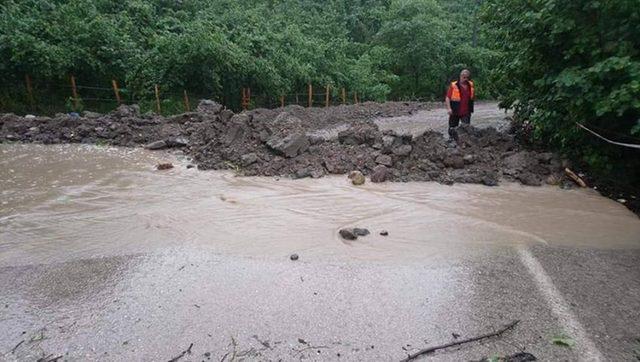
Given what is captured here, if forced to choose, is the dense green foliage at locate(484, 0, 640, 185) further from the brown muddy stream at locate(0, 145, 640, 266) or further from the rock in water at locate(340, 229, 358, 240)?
the rock in water at locate(340, 229, 358, 240)

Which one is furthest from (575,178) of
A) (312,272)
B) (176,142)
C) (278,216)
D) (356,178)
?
(176,142)

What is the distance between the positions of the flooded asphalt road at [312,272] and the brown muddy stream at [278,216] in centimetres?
3

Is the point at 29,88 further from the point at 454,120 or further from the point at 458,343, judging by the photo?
the point at 458,343

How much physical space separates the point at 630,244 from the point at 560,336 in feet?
8.46

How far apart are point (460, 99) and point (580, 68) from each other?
301 centimetres

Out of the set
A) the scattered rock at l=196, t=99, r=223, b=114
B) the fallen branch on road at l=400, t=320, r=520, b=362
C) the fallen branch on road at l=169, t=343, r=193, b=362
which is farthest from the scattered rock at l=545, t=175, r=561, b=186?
the scattered rock at l=196, t=99, r=223, b=114

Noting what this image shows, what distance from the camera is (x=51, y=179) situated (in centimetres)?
843

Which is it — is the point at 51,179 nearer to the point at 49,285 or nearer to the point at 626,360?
the point at 49,285

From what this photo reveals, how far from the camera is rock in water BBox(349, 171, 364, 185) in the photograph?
7.85m

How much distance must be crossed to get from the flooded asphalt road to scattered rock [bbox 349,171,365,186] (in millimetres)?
164

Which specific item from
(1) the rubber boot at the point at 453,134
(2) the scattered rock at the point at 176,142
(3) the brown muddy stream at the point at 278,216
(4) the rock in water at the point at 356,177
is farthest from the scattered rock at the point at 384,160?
(2) the scattered rock at the point at 176,142

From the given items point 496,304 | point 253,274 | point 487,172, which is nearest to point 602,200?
point 487,172

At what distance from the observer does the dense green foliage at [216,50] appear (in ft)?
53.3

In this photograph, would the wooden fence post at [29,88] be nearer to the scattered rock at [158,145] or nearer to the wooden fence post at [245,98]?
the wooden fence post at [245,98]
